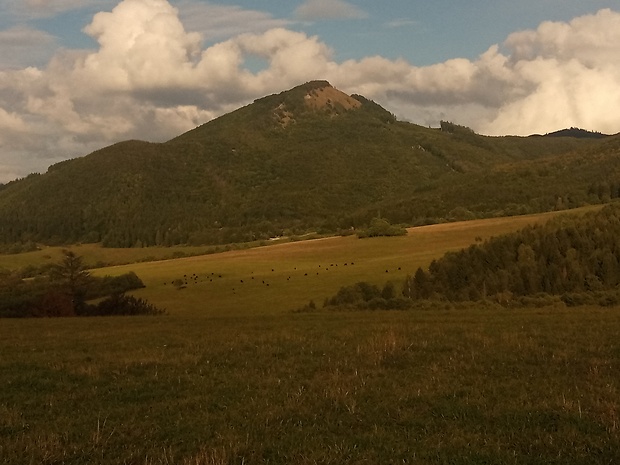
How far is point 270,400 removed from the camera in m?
→ 10.6

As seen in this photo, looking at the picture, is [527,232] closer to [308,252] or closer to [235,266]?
[308,252]

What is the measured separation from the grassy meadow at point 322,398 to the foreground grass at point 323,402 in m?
0.04

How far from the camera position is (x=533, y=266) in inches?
2995

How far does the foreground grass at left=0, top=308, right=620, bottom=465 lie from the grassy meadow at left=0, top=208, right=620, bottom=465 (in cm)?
4

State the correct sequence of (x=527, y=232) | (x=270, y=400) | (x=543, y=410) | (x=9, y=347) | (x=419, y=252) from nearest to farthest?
1. (x=543, y=410)
2. (x=270, y=400)
3. (x=9, y=347)
4. (x=527, y=232)
5. (x=419, y=252)

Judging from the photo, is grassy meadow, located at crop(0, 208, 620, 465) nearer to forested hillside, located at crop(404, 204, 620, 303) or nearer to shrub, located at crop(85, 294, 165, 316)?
shrub, located at crop(85, 294, 165, 316)

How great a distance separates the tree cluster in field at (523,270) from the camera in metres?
70.5

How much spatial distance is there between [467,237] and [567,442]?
110 metres

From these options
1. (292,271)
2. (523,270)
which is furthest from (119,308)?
(523,270)

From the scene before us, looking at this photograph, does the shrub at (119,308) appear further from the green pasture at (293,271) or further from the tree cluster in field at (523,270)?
the tree cluster in field at (523,270)

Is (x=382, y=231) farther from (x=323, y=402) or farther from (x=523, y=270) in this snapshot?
(x=323, y=402)

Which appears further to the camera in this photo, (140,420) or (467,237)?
(467,237)

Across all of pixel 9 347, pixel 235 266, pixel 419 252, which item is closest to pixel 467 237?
pixel 419 252

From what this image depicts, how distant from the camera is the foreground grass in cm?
788
